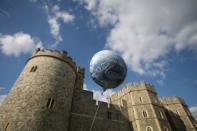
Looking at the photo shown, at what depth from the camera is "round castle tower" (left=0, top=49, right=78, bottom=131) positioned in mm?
11633

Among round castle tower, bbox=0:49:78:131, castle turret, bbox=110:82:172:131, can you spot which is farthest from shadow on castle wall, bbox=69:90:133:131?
round castle tower, bbox=0:49:78:131

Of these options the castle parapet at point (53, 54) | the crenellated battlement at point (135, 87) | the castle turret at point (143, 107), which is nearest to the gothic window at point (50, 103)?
the castle parapet at point (53, 54)

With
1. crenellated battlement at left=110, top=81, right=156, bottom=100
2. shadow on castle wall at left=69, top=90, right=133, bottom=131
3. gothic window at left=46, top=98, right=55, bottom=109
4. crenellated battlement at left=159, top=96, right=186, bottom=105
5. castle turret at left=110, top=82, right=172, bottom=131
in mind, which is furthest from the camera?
crenellated battlement at left=159, top=96, right=186, bottom=105

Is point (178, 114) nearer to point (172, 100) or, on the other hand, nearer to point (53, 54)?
point (172, 100)

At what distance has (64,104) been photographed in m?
14.9

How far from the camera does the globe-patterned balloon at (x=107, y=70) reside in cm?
1181

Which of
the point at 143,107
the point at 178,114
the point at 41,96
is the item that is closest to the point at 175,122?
the point at 178,114

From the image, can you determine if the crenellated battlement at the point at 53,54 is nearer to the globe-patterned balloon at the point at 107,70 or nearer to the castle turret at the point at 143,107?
the globe-patterned balloon at the point at 107,70

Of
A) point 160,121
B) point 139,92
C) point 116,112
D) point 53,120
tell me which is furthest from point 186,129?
point 53,120

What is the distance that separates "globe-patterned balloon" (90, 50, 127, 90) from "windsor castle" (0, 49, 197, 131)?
17.2 ft

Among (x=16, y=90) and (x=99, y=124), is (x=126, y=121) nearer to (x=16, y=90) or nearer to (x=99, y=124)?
(x=99, y=124)

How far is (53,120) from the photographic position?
42.6 ft

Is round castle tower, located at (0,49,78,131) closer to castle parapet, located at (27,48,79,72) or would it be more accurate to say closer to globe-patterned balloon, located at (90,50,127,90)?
castle parapet, located at (27,48,79,72)

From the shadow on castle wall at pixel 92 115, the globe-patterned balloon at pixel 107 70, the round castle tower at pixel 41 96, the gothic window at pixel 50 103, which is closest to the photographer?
the round castle tower at pixel 41 96
